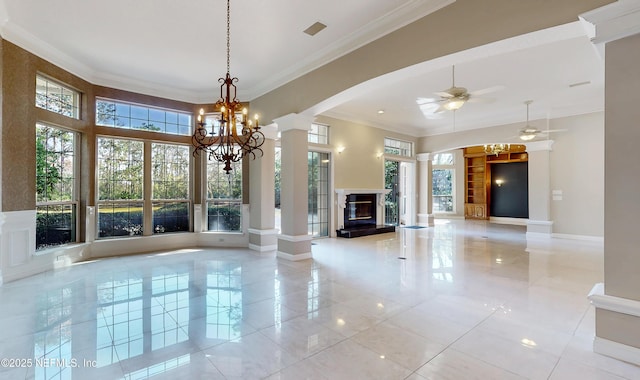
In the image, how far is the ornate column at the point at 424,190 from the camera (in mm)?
10633

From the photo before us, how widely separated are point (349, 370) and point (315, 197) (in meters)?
5.96

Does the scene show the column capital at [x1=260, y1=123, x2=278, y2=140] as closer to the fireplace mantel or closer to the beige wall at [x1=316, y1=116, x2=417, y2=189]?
the beige wall at [x1=316, y1=116, x2=417, y2=189]

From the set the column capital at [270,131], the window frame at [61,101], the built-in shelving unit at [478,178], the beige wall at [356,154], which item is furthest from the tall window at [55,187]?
the built-in shelving unit at [478,178]

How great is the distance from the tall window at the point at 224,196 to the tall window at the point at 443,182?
33.1 feet

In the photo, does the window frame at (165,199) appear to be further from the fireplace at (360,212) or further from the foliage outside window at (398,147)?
the foliage outside window at (398,147)

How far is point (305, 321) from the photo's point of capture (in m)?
2.94

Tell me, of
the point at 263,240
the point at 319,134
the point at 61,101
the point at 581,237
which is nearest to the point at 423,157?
the point at 319,134

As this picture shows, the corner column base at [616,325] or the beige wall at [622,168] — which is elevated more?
the beige wall at [622,168]

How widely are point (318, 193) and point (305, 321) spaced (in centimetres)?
526

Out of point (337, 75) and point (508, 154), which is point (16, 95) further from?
point (508, 154)

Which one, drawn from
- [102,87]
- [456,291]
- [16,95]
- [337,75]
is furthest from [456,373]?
[102,87]

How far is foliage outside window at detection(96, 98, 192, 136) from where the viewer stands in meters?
5.90

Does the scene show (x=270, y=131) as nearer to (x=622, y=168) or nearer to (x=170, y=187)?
(x=170, y=187)

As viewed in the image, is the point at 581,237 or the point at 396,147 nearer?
the point at 581,237
